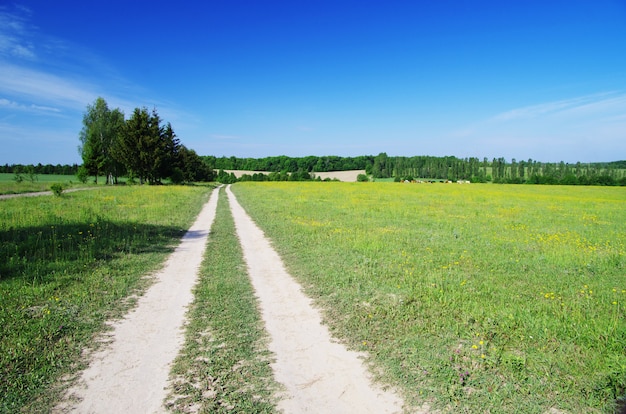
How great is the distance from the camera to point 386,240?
1370cm

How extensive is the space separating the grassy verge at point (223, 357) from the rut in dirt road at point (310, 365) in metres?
0.22

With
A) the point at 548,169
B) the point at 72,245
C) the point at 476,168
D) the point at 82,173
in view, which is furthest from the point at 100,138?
the point at 548,169

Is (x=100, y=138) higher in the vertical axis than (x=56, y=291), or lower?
higher

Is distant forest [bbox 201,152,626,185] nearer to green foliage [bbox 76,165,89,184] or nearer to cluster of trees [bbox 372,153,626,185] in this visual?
cluster of trees [bbox 372,153,626,185]

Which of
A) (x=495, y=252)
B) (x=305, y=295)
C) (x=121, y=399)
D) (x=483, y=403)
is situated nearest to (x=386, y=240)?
(x=495, y=252)

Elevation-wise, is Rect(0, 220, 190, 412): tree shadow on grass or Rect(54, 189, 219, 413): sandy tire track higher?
Rect(0, 220, 190, 412): tree shadow on grass

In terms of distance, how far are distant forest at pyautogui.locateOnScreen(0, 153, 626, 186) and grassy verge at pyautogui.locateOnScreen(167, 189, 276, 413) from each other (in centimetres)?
10563

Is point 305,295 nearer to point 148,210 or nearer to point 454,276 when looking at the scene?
point 454,276

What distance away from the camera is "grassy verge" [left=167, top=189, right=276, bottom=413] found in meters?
3.95

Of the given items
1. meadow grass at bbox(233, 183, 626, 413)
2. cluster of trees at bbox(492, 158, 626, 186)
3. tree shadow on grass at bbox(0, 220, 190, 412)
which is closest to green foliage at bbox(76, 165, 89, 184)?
tree shadow on grass at bbox(0, 220, 190, 412)

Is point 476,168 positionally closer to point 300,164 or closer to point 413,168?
point 413,168

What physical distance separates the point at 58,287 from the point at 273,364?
621 cm

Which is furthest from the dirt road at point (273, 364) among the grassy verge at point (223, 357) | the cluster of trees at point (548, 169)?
the cluster of trees at point (548, 169)

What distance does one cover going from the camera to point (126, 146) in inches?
2018
